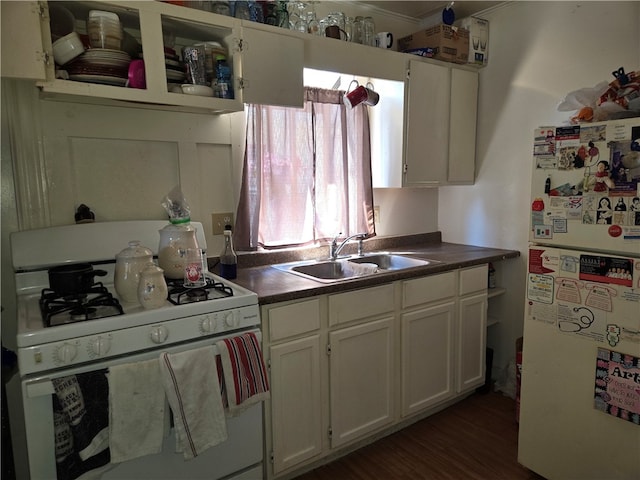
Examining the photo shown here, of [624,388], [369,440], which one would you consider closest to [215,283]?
[369,440]

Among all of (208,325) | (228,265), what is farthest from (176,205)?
(208,325)

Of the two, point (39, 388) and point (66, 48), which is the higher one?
point (66, 48)

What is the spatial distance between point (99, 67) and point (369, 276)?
1397 mm

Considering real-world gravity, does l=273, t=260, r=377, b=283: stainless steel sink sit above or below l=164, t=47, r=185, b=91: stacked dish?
below

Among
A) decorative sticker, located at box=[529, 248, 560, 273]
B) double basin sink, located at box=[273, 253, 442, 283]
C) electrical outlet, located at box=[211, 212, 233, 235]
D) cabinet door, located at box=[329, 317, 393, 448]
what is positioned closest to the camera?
decorative sticker, located at box=[529, 248, 560, 273]

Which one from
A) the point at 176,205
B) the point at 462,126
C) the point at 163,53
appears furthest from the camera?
the point at 462,126

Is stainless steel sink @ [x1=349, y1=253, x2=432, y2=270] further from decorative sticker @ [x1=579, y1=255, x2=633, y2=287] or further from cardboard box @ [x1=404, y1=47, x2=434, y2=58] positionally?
cardboard box @ [x1=404, y1=47, x2=434, y2=58]

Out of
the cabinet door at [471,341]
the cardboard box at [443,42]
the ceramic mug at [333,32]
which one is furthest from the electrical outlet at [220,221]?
the cardboard box at [443,42]

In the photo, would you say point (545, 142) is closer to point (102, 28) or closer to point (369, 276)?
point (369, 276)

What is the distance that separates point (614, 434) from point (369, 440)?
3.60 feet

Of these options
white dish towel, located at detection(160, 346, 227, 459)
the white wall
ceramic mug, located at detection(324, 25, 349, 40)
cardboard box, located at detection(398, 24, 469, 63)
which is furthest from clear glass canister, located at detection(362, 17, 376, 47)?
white dish towel, located at detection(160, 346, 227, 459)

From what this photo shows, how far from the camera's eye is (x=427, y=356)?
233cm

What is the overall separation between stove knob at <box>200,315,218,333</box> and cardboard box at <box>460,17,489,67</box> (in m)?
2.29

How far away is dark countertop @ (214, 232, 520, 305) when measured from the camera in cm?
183
